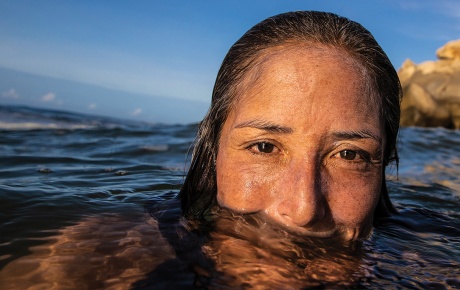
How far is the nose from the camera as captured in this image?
Answer: 7.08 ft

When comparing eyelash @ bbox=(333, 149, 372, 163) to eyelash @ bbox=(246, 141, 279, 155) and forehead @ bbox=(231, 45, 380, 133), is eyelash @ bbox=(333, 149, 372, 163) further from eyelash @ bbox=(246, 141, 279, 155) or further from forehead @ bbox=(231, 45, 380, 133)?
eyelash @ bbox=(246, 141, 279, 155)

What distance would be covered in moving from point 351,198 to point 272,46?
919 mm

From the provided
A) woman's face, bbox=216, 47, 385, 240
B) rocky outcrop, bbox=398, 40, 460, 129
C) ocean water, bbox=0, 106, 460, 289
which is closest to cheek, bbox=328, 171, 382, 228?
woman's face, bbox=216, 47, 385, 240

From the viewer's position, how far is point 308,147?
224 centimetres

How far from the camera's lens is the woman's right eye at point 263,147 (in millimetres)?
2338

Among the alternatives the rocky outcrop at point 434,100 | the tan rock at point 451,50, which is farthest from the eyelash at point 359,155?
the tan rock at point 451,50

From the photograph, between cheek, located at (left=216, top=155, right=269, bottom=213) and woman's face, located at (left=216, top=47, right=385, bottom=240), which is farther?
cheek, located at (left=216, top=155, right=269, bottom=213)

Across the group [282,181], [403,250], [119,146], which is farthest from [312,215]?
[119,146]

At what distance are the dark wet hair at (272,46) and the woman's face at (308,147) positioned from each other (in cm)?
12

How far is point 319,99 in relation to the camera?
7.46 ft

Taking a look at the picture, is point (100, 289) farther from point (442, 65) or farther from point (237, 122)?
point (442, 65)

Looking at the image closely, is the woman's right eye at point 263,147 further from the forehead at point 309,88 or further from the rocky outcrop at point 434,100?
the rocky outcrop at point 434,100

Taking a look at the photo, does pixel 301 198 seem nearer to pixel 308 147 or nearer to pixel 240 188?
pixel 308 147

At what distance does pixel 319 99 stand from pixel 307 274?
0.82 m
